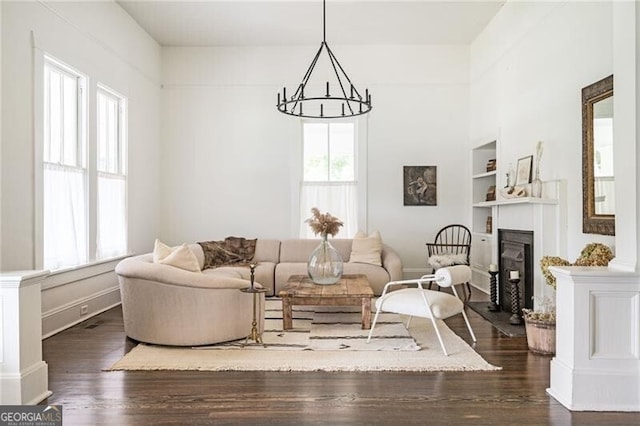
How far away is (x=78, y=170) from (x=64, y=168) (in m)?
0.28

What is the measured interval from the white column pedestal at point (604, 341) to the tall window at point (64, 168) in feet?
14.6

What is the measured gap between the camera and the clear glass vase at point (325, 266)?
4.98 m

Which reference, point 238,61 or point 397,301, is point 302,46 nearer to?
point 238,61

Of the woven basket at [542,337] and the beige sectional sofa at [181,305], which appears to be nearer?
the woven basket at [542,337]

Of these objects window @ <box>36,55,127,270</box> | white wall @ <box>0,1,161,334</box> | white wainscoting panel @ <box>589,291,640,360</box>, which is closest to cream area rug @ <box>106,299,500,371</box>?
white wainscoting panel @ <box>589,291,640,360</box>

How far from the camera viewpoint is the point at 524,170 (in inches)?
211

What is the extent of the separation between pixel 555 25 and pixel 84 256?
18.0ft

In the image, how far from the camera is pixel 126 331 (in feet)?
13.8

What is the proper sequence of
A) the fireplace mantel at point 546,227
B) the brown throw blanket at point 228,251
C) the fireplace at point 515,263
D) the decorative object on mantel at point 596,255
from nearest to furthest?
1. the decorative object on mantel at point 596,255
2. the fireplace mantel at point 546,227
3. the fireplace at point 515,263
4. the brown throw blanket at point 228,251

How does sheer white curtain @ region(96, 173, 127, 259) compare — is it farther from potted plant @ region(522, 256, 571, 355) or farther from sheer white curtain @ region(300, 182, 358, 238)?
potted plant @ region(522, 256, 571, 355)

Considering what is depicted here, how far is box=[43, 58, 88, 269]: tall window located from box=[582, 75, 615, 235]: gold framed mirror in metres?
4.88

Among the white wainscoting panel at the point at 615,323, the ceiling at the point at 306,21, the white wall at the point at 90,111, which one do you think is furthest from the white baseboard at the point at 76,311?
the white wainscoting panel at the point at 615,323

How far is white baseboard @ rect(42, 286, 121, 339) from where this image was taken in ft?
14.5

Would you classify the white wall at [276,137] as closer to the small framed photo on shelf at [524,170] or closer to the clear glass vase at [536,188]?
the small framed photo on shelf at [524,170]
